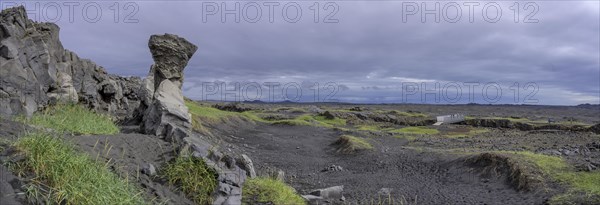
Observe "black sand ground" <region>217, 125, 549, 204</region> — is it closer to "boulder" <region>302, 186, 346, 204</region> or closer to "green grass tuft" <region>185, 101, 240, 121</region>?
"boulder" <region>302, 186, 346, 204</region>

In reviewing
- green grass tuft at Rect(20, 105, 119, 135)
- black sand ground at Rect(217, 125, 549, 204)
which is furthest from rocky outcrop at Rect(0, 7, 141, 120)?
black sand ground at Rect(217, 125, 549, 204)

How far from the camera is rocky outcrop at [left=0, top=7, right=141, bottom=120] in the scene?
15117 millimetres

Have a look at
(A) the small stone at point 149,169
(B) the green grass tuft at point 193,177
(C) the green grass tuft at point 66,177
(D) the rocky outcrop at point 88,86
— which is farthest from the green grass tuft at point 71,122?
(C) the green grass tuft at point 66,177

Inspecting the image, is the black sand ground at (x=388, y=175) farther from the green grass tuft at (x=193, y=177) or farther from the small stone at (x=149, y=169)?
the small stone at (x=149, y=169)

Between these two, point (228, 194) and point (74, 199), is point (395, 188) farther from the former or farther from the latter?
point (74, 199)

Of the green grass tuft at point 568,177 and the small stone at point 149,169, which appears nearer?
the small stone at point 149,169

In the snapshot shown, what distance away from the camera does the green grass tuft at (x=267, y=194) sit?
9.96 meters

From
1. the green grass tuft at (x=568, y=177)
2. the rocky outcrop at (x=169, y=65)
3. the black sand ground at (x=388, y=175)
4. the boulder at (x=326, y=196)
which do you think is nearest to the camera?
the green grass tuft at (x=568, y=177)

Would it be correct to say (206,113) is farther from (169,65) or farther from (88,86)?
(169,65)

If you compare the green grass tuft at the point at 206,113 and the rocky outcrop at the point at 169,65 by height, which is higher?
the rocky outcrop at the point at 169,65

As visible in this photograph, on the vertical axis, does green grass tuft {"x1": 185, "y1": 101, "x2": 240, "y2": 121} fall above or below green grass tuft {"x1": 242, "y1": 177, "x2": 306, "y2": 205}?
above

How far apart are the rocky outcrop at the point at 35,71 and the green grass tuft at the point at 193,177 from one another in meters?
6.61

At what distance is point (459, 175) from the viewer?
16.7m

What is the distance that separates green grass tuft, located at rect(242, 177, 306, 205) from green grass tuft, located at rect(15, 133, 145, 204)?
103 inches
